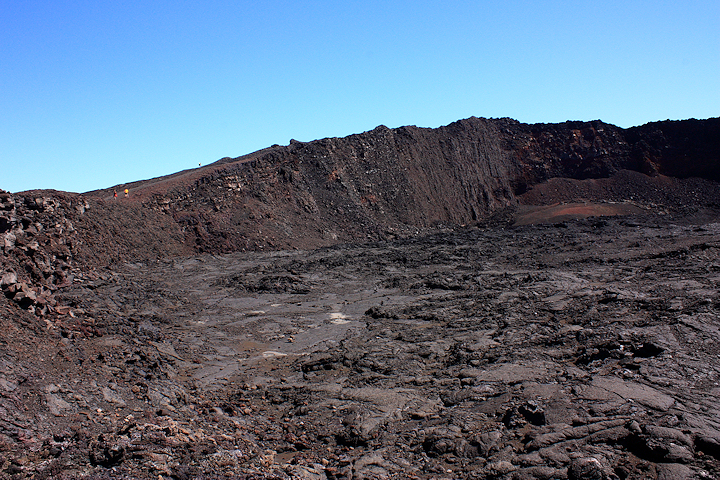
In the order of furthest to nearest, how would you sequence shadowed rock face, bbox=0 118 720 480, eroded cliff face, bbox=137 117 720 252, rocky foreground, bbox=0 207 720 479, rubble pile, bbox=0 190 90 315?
eroded cliff face, bbox=137 117 720 252, rubble pile, bbox=0 190 90 315, shadowed rock face, bbox=0 118 720 480, rocky foreground, bbox=0 207 720 479

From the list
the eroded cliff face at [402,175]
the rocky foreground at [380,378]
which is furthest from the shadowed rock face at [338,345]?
the eroded cliff face at [402,175]

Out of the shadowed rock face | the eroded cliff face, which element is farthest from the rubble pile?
the eroded cliff face

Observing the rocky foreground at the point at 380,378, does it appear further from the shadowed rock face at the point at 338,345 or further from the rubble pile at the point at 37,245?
the rubble pile at the point at 37,245

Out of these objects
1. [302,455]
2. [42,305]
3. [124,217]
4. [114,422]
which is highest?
[124,217]

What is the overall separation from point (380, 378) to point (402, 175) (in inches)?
994

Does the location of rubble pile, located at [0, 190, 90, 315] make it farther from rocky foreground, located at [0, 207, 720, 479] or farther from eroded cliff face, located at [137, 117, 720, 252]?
eroded cliff face, located at [137, 117, 720, 252]

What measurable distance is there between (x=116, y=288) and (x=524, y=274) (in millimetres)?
11740

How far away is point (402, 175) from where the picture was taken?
32.4m

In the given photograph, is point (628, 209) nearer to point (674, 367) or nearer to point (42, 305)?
point (674, 367)

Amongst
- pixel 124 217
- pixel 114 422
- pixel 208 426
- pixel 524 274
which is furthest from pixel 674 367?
pixel 124 217

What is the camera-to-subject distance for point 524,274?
1465 centimetres

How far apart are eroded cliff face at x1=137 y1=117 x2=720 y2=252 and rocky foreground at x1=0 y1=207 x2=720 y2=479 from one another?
9661 mm

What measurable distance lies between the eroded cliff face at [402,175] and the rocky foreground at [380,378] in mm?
9661

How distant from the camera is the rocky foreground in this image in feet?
16.2
